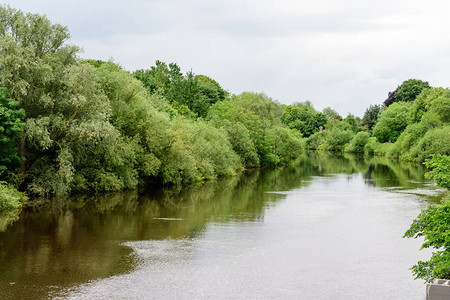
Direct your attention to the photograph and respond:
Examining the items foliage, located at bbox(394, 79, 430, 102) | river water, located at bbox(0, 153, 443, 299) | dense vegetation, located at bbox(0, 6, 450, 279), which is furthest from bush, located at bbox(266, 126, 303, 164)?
foliage, located at bbox(394, 79, 430, 102)

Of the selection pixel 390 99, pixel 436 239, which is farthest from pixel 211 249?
pixel 390 99

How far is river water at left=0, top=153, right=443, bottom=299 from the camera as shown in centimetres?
1623

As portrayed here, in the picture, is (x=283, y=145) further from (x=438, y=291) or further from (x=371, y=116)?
(x=371, y=116)

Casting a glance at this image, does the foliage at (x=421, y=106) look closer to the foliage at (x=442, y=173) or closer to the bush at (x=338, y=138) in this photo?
the bush at (x=338, y=138)

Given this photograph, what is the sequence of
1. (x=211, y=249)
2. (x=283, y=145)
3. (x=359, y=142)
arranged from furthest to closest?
(x=359, y=142) → (x=283, y=145) → (x=211, y=249)

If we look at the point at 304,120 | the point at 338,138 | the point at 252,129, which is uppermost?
the point at 304,120

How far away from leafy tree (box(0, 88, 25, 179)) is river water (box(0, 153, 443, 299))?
3.82 meters

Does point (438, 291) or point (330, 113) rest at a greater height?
point (330, 113)

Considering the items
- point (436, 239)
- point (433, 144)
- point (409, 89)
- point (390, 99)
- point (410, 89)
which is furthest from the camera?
point (390, 99)

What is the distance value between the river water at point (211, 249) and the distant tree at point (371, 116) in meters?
124

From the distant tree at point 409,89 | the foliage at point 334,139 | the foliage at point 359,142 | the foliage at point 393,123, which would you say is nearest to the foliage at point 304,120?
the foliage at point 334,139

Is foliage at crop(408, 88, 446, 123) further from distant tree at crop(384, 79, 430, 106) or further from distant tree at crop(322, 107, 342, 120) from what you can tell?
distant tree at crop(322, 107, 342, 120)

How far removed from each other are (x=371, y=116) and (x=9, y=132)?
143 m

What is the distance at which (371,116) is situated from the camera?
159 m
